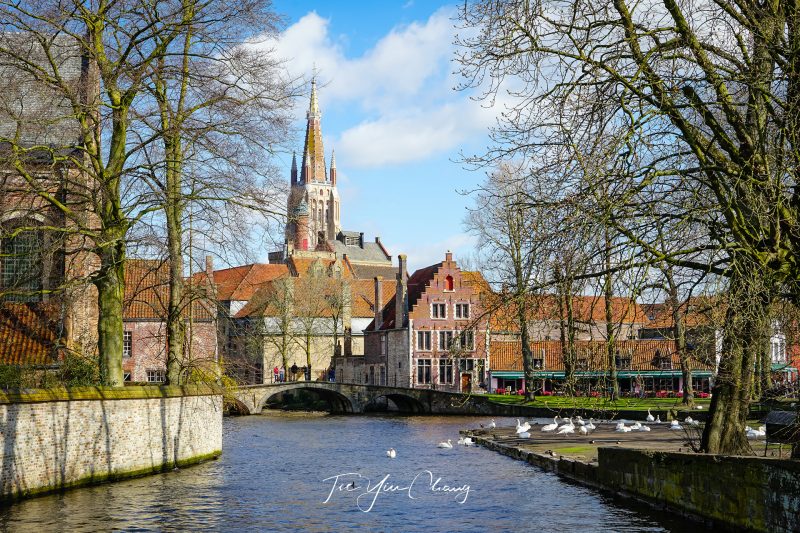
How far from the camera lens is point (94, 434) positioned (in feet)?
62.3

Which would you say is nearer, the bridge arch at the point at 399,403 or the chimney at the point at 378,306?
the bridge arch at the point at 399,403

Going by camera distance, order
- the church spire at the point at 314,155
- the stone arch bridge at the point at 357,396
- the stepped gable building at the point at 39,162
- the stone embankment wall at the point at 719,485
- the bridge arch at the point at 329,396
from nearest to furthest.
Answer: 1. the stone embankment wall at the point at 719,485
2. the stepped gable building at the point at 39,162
3. the stone arch bridge at the point at 357,396
4. the bridge arch at the point at 329,396
5. the church spire at the point at 314,155

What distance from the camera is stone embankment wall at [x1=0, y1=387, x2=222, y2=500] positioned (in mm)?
16578

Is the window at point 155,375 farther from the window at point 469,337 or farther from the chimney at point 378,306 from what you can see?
the window at point 469,337

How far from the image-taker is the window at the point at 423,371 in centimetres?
6366

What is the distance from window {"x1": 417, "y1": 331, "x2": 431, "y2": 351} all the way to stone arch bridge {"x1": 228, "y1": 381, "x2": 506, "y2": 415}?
171 inches

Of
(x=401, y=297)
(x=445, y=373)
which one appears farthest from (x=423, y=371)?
(x=401, y=297)

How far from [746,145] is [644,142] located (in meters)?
2.10

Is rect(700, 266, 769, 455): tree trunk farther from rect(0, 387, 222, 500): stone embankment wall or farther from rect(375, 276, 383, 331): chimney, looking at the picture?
rect(375, 276, 383, 331): chimney

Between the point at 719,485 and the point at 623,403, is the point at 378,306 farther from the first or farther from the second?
the point at 719,485

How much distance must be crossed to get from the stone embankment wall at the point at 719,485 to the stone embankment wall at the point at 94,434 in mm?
10168

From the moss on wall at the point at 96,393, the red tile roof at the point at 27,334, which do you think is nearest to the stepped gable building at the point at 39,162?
the moss on wall at the point at 96,393

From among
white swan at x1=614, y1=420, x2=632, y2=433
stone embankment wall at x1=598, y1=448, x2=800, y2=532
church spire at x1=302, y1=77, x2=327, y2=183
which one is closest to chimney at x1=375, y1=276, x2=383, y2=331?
white swan at x1=614, y1=420, x2=632, y2=433

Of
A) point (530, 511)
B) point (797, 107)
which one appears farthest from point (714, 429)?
point (797, 107)
